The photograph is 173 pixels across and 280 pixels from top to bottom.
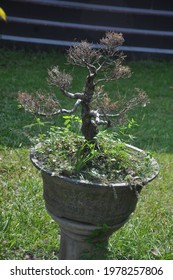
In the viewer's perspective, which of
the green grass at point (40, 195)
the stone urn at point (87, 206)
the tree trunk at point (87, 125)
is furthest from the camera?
the green grass at point (40, 195)

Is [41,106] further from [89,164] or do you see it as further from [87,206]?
[87,206]

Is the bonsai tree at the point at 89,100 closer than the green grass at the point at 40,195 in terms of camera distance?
Yes

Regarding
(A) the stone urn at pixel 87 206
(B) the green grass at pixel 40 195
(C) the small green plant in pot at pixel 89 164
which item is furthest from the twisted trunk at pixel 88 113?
(B) the green grass at pixel 40 195

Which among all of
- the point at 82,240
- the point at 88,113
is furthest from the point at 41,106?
the point at 82,240

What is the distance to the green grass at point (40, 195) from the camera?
3676mm

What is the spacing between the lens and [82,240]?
302cm

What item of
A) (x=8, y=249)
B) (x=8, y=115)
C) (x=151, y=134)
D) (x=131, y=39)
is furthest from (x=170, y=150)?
(x=131, y=39)

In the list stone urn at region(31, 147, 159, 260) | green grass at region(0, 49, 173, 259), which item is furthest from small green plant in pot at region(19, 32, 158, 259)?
green grass at region(0, 49, 173, 259)

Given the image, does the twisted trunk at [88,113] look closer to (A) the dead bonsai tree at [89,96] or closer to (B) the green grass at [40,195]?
(A) the dead bonsai tree at [89,96]

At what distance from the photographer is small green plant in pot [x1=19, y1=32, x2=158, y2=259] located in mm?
2807

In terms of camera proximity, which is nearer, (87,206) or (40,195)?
(87,206)

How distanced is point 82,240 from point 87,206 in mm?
318

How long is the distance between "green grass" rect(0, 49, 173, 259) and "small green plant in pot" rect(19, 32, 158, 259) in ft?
1.17
